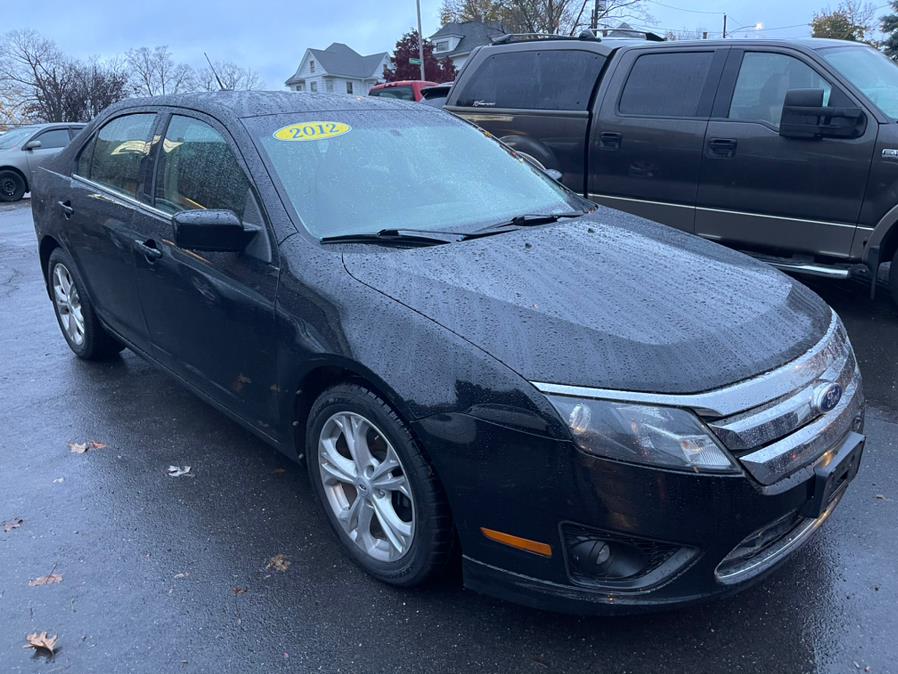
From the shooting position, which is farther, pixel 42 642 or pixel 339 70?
pixel 339 70

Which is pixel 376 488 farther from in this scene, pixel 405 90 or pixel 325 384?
pixel 405 90

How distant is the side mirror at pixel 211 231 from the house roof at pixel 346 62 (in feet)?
259

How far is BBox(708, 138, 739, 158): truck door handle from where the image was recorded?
5.55 m

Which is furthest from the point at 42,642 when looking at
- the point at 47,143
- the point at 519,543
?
the point at 47,143

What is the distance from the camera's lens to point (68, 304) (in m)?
4.98

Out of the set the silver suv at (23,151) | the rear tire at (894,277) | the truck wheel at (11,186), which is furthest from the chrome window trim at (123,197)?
the truck wheel at (11,186)

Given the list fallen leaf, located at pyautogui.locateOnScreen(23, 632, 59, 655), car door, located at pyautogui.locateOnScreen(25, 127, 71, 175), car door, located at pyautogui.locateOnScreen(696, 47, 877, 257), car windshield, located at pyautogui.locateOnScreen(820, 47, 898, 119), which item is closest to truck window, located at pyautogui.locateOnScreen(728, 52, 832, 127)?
car door, located at pyautogui.locateOnScreen(696, 47, 877, 257)

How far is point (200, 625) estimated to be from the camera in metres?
2.55

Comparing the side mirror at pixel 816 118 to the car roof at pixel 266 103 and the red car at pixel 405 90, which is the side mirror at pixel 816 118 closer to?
the car roof at pixel 266 103

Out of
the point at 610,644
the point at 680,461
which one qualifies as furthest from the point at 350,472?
the point at 680,461

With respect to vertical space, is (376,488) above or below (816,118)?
below

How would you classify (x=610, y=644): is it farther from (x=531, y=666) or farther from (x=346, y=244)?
(x=346, y=244)

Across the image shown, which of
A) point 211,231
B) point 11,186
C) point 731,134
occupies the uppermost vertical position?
point 731,134

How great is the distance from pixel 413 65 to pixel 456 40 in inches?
371
